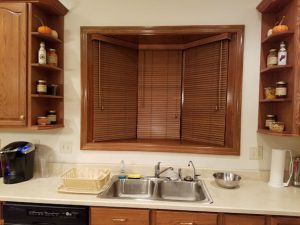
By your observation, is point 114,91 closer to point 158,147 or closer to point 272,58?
point 158,147

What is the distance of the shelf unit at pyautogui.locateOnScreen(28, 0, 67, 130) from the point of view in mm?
1634

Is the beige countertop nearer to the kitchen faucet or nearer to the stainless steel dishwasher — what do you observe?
the stainless steel dishwasher

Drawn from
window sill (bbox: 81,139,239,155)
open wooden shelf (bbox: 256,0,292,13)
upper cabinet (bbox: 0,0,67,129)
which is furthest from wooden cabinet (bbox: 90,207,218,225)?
open wooden shelf (bbox: 256,0,292,13)

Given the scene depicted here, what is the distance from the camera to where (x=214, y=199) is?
142 cm

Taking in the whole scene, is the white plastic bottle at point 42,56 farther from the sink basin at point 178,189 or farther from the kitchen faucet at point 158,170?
the sink basin at point 178,189

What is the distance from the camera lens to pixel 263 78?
1783 millimetres

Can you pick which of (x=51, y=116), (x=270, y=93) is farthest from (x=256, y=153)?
(x=51, y=116)

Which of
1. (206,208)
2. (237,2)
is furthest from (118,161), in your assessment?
(237,2)

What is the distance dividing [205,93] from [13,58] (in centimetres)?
165

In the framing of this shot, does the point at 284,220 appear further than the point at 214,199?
No

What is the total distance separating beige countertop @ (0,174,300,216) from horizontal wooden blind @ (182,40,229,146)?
0.51m

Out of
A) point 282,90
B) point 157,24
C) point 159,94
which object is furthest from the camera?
point 159,94

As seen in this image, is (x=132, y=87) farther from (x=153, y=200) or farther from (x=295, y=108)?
(x=295, y=108)

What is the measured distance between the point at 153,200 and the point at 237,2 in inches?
67.7
